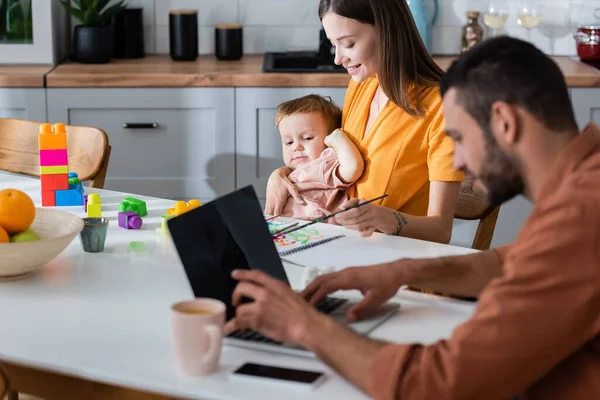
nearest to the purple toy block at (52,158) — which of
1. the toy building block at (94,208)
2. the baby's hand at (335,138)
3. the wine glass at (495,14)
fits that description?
the toy building block at (94,208)

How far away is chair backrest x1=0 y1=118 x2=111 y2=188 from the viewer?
280 centimetres

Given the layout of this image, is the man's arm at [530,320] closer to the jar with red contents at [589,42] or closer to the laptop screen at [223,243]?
the laptop screen at [223,243]

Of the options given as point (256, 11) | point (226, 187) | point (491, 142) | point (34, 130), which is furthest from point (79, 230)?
point (256, 11)

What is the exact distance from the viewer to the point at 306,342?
4.20ft

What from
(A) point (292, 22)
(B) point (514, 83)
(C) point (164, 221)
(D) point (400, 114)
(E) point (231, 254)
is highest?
(B) point (514, 83)

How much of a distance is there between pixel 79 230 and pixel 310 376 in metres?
0.68

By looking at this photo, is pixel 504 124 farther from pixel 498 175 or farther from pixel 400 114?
pixel 400 114

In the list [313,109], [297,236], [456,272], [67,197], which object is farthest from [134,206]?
[456,272]

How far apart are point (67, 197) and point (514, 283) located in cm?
143

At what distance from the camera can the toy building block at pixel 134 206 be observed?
85.4 inches

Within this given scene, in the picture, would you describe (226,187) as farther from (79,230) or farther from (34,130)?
(79,230)

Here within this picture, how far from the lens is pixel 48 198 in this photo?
229cm

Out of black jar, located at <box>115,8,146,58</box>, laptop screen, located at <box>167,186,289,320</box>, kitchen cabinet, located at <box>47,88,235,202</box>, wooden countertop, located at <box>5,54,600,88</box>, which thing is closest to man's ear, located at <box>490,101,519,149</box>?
laptop screen, located at <box>167,186,289,320</box>

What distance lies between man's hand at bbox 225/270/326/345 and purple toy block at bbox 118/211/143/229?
748 millimetres
